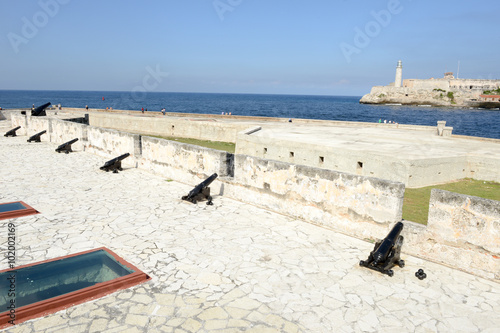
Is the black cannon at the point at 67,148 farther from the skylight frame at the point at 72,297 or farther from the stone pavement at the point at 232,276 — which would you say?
the skylight frame at the point at 72,297

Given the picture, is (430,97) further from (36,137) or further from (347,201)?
(347,201)

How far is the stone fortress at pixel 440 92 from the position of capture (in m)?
113

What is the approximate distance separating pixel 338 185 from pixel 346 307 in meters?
3.06

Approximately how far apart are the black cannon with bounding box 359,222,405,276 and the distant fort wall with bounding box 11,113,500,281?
2.08 feet

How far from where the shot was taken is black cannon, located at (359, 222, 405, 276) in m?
5.61

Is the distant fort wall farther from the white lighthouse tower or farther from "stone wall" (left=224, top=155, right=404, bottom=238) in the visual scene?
the white lighthouse tower

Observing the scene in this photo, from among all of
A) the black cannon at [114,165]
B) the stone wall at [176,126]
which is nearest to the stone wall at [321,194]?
the black cannon at [114,165]

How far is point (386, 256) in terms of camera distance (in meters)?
5.69

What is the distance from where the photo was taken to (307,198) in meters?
7.91

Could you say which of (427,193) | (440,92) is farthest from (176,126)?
(440,92)

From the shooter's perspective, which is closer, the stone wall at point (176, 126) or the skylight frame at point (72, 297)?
the skylight frame at point (72, 297)

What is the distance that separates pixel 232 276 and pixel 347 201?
300 cm

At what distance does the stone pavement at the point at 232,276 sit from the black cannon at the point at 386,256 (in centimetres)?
11

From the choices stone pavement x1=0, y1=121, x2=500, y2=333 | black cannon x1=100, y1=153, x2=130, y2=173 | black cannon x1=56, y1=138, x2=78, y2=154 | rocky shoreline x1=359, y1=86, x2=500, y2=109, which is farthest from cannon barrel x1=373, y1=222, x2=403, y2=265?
rocky shoreline x1=359, y1=86, x2=500, y2=109
